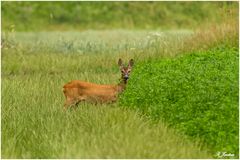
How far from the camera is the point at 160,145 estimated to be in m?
9.57

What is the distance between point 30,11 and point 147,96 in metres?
Result: 39.3

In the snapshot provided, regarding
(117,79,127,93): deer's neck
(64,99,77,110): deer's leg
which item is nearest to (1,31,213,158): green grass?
(64,99,77,110): deer's leg

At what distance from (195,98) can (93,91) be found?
2200mm

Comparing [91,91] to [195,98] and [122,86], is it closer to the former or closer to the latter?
[122,86]

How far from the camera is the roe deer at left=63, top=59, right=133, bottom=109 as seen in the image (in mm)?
12633

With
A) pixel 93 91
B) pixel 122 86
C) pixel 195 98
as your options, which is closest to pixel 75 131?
pixel 93 91

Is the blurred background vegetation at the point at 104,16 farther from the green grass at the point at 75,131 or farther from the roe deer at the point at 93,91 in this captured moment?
the roe deer at the point at 93,91

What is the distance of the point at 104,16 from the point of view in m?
50.8

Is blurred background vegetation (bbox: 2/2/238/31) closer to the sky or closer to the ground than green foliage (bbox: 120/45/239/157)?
closer to the sky

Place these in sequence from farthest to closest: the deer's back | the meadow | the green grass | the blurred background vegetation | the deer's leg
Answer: the blurred background vegetation → the deer's leg → the deer's back → the meadow → the green grass

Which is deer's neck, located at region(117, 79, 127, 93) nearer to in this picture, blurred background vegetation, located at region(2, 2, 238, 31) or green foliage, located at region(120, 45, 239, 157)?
green foliage, located at region(120, 45, 239, 157)

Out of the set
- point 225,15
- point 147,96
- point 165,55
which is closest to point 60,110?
point 147,96

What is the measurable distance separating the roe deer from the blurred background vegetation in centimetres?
3590

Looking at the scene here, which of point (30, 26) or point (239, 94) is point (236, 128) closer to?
point (239, 94)
